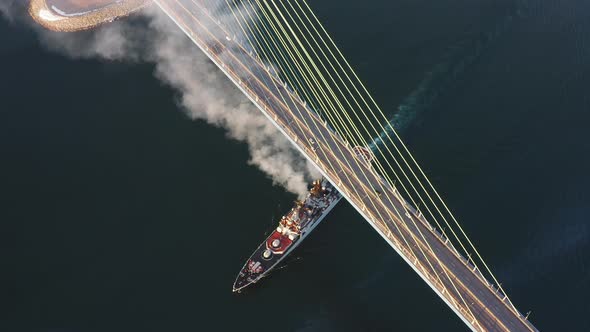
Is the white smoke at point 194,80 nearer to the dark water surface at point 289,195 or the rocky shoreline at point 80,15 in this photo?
the rocky shoreline at point 80,15

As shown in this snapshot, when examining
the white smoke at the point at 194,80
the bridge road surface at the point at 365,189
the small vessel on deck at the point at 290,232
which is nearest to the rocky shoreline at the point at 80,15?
the white smoke at the point at 194,80

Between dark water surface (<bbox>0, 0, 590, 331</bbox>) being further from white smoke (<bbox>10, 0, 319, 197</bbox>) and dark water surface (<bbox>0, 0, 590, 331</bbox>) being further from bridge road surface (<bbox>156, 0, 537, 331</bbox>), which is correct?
bridge road surface (<bbox>156, 0, 537, 331</bbox>)

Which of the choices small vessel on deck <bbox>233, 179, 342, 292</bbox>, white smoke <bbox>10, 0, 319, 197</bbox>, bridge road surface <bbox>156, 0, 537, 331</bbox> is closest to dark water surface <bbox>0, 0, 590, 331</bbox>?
small vessel on deck <bbox>233, 179, 342, 292</bbox>

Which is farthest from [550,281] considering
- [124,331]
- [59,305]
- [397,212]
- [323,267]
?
[59,305]

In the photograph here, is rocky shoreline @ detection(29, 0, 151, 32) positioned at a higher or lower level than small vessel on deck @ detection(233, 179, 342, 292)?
higher

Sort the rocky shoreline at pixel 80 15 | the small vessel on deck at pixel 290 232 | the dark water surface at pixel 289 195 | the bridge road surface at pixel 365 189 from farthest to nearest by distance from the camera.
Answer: the rocky shoreline at pixel 80 15 → the small vessel on deck at pixel 290 232 → the dark water surface at pixel 289 195 → the bridge road surface at pixel 365 189

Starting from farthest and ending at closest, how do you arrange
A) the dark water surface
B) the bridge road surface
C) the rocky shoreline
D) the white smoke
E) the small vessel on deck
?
1. the rocky shoreline
2. the white smoke
3. the small vessel on deck
4. the dark water surface
5. the bridge road surface

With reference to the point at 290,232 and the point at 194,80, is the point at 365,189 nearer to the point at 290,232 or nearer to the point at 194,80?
the point at 290,232

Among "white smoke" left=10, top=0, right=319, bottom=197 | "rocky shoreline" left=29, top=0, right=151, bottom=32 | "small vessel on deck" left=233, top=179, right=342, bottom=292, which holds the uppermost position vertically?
"rocky shoreline" left=29, top=0, right=151, bottom=32
